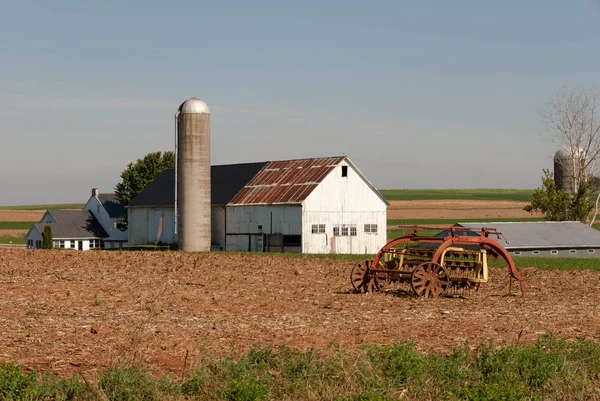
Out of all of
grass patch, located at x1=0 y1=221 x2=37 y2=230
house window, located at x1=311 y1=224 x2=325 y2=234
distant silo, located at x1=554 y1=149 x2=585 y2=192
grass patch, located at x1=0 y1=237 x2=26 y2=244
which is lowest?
grass patch, located at x1=0 y1=237 x2=26 y2=244

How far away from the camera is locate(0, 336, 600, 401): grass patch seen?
34.7ft

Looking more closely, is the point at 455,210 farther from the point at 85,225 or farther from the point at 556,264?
the point at 556,264

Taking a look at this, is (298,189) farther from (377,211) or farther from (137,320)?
(137,320)

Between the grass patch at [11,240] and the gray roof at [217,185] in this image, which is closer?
the gray roof at [217,185]

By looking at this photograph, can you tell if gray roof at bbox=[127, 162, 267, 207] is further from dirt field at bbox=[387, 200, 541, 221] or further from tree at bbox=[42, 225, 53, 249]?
dirt field at bbox=[387, 200, 541, 221]

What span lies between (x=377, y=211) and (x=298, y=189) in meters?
5.37

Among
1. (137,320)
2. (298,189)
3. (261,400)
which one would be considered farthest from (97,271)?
(298,189)

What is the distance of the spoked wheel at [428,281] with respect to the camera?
865 inches

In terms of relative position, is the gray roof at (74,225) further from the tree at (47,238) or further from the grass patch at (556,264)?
the grass patch at (556,264)

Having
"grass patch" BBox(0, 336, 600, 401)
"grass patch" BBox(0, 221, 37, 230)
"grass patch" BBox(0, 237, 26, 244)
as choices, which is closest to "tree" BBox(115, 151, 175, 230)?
"grass patch" BBox(0, 237, 26, 244)

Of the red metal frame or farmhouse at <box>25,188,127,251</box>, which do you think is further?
farmhouse at <box>25,188,127,251</box>

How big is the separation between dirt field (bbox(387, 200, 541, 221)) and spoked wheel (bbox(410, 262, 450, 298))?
307 feet

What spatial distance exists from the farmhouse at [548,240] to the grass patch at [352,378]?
45506 millimetres

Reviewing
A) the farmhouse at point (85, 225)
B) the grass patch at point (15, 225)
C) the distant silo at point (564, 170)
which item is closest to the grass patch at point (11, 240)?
the farmhouse at point (85, 225)
